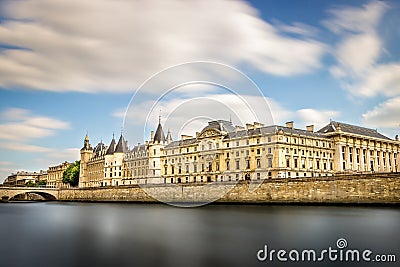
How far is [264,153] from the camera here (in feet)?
222

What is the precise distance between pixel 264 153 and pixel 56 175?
10555cm

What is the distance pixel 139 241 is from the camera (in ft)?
65.5

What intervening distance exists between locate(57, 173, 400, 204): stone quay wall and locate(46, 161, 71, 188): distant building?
75867mm

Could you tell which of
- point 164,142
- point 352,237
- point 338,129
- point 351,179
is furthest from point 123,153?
point 352,237

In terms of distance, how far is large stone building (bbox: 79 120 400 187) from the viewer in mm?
67188

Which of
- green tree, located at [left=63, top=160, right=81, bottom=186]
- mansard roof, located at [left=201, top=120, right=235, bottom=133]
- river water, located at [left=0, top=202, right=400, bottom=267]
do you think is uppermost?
mansard roof, located at [left=201, top=120, right=235, bottom=133]

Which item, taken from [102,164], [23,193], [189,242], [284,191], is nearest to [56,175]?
[102,164]

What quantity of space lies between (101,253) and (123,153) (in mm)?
90562

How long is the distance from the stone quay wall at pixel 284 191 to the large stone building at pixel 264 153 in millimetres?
9944

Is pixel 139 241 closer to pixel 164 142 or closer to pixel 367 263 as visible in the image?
pixel 367 263

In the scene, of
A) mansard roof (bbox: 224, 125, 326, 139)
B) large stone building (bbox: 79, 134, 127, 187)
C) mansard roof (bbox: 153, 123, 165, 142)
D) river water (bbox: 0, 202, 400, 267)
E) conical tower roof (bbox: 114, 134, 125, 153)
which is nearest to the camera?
river water (bbox: 0, 202, 400, 267)

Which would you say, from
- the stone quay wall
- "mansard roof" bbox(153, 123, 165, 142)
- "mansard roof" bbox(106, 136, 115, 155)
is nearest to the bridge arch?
"mansard roof" bbox(106, 136, 115, 155)

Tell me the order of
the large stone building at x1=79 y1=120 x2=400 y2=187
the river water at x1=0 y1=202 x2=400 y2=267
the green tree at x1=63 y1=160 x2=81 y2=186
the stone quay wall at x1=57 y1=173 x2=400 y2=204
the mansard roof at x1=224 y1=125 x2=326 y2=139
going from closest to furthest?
the river water at x1=0 y1=202 x2=400 y2=267
the stone quay wall at x1=57 y1=173 x2=400 y2=204
the large stone building at x1=79 y1=120 x2=400 y2=187
the mansard roof at x1=224 y1=125 x2=326 y2=139
the green tree at x1=63 y1=160 x2=81 y2=186

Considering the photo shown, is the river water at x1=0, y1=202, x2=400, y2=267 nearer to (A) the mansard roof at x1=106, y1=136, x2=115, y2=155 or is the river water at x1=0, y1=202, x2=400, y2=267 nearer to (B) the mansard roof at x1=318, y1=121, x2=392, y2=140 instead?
(B) the mansard roof at x1=318, y1=121, x2=392, y2=140
